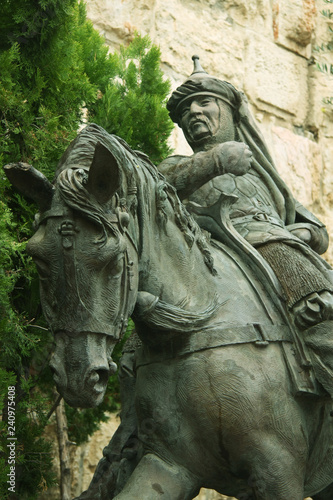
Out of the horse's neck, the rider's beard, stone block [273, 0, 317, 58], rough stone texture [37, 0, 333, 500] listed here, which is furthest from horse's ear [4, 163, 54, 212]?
stone block [273, 0, 317, 58]

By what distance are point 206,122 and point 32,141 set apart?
3.69 ft

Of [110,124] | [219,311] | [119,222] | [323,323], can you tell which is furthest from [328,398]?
[110,124]

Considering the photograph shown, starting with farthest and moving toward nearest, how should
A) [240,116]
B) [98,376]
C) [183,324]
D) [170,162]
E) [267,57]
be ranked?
[267,57], [240,116], [170,162], [183,324], [98,376]

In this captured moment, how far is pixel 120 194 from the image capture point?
219cm

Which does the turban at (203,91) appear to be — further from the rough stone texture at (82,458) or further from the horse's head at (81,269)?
the rough stone texture at (82,458)

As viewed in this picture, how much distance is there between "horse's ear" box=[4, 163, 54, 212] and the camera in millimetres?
2010

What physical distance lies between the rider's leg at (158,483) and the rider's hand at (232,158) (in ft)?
3.16

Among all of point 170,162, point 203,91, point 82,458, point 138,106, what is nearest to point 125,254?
point 170,162

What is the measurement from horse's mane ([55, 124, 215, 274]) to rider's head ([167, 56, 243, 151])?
65cm

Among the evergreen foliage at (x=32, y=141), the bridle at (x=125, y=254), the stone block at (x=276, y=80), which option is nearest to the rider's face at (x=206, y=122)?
the evergreen foliage at (x=32, y=141)

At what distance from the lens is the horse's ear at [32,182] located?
2.01 m

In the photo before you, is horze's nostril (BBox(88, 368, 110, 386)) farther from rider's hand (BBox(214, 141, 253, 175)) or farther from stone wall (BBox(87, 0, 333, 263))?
stone wall (BBox(87, 0, 333, 263))

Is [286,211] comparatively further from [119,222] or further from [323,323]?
[119,222]

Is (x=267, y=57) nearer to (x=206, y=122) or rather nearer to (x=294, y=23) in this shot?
(x=294, y=23)
